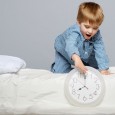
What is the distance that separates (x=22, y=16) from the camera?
1.64 meters

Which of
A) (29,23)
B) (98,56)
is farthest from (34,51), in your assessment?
(98,56)

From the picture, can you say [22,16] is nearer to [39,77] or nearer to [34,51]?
[34,51]

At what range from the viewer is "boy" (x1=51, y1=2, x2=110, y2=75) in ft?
3.55

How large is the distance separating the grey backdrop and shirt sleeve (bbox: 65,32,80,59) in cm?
50

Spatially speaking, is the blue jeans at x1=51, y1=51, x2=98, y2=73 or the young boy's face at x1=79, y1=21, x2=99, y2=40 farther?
the blue jeans at x1=51, y1=51, x2=98, y2=73

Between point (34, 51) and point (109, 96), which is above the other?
point (109, 96)

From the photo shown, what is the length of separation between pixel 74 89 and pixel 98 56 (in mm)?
314

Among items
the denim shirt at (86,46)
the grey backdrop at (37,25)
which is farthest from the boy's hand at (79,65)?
the grey backdrop at (37,25)

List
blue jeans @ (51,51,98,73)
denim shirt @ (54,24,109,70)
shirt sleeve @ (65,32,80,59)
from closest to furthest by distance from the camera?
1. shirt sleeve @ (65,32,80,59)
2. denim shirt @ (54,24,109,70)
3. blue jeans @ (51,51,98,73)

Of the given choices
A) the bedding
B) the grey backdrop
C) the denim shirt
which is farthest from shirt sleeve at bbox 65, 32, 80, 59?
the grey backdrop

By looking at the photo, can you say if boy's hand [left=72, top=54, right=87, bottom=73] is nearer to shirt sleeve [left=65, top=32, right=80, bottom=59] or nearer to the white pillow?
shirt sleeve [left=65, top=32, right=80, bottom=59]

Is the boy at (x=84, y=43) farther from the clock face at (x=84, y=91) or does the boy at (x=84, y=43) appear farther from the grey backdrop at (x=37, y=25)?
the grey backdrop at (x=37, y=25)

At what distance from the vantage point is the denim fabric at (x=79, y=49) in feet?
3.73

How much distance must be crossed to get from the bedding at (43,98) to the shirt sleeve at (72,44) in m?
0.11
